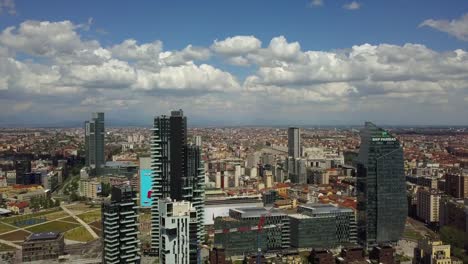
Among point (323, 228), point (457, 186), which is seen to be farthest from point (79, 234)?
point (457, 186)

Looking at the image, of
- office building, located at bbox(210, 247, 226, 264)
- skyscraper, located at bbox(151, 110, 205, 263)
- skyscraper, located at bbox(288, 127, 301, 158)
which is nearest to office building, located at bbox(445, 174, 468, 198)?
skyscraper, located at bbox(151, 110, 205, 263)

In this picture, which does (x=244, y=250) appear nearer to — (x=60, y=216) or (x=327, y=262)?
(x=327, y=262)

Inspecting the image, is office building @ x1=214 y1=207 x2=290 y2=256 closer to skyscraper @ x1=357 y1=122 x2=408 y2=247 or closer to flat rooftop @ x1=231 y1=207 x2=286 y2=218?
flat rooftop @ x1=231 y1=207 x2=286 y2=218

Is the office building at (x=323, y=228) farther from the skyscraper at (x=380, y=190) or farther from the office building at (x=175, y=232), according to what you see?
the office building at (x=175, y=232)

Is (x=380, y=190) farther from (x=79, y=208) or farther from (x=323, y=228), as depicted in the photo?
(x=79, y=208)

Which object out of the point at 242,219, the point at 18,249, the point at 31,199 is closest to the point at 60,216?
the point at 31,199

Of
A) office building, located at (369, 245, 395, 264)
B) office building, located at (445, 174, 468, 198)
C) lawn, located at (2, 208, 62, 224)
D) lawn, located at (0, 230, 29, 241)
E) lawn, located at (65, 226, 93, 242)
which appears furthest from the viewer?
office building, located at (445, 174, 468, 198)

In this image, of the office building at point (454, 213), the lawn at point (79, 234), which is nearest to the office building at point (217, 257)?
the lawn at point (79, 234)
